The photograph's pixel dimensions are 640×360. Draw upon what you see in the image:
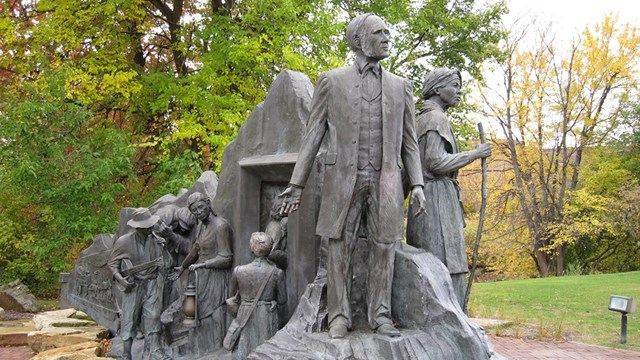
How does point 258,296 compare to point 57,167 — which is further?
point 57,167

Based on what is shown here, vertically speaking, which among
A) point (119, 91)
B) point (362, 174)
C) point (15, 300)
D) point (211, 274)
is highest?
point (119, 91)

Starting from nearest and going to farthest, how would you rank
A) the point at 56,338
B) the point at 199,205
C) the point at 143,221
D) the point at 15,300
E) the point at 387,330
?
the point at 387,330, the point at 199,205, the point at 143,221, the point at 56,338, the point at 15,300

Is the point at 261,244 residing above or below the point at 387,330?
above

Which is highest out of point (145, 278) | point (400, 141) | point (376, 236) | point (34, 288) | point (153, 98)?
point (153, 98)

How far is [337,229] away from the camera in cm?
480

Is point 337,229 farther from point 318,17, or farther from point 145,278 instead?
point 318,17

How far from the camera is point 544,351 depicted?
916 cm

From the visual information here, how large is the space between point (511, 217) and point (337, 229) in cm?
1973

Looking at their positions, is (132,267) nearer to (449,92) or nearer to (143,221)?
(143,221)

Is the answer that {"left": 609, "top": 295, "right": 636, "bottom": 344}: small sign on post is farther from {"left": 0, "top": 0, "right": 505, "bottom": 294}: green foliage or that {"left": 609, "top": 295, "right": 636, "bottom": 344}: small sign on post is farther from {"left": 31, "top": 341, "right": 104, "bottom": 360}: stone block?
{"left": 31, "top": 341, "right": 104, "bottom": 360}: stone block

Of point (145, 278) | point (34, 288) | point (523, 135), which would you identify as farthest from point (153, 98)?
point (523, 135)

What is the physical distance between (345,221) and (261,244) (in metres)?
1.44

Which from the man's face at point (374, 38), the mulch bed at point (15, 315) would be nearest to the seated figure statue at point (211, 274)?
the man's face at point (374, 38)

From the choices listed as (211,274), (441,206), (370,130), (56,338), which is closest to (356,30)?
(370,130)
